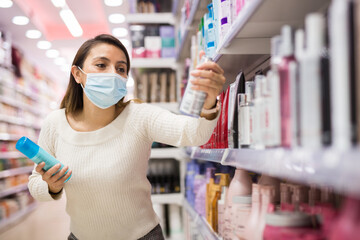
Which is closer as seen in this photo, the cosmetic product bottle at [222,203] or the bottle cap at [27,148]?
the bottle cap at [27,148]

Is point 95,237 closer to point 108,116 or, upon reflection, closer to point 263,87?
point 108,116

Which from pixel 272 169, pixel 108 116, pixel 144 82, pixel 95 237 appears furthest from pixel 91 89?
pixel 144 82

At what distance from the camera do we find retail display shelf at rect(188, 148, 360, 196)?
0.54 m

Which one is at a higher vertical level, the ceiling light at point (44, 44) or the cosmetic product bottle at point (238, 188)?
the ceiling light at point (44, 44)

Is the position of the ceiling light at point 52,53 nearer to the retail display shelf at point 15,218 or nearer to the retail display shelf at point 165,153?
the retail display shelf at point 15,218

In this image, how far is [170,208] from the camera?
371cm

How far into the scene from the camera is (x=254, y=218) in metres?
1.20

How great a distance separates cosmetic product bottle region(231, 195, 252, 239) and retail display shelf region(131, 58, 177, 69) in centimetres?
252

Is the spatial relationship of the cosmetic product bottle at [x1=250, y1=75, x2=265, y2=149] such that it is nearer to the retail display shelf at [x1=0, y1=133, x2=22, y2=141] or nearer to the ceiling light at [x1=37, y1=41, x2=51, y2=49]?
the retail display shelf at [x1=0, y1=133, x2=22, y2=141]

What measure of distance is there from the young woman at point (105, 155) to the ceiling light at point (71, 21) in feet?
15.0

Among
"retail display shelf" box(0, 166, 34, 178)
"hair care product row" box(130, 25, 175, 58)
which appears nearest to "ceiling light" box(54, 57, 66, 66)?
"retail display shelf" box(0, 166, 34, 178)

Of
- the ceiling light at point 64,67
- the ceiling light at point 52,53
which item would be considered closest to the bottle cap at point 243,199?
the ceiling light at point 52,53

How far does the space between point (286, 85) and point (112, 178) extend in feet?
3.61

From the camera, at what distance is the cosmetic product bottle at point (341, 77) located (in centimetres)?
62
